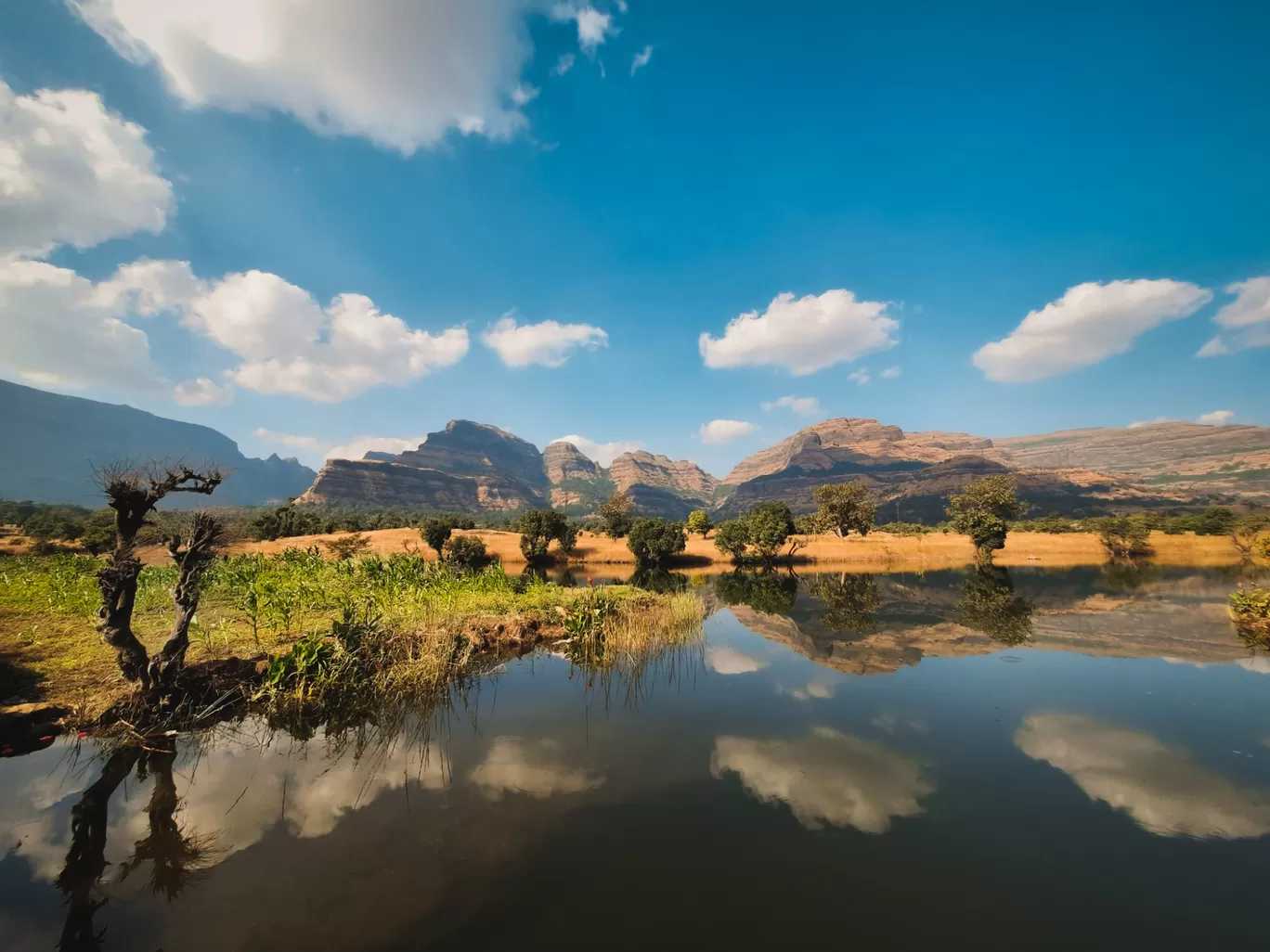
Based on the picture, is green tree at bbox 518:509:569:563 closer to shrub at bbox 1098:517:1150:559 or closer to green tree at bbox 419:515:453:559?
green tree at bbox 419:515:453:559

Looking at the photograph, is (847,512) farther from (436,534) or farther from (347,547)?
(347,547)

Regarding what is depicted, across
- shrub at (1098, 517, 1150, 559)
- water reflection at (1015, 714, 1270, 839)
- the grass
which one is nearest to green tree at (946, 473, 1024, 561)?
shrub at (1098, 517, 1150, 559)

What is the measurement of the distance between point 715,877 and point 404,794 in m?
5.14

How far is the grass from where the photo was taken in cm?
1162

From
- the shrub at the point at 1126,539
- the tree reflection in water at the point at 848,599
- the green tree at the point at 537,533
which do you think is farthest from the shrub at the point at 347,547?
the shrub at the point at 1126,539

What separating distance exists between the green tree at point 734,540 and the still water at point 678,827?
4442 centimetres

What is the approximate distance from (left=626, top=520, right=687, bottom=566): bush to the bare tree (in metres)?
48.1

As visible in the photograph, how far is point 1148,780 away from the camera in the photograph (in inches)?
337

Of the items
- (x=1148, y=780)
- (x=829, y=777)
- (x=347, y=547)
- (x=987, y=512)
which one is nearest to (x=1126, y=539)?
(x=987, y=512)

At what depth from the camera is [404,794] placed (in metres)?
7.83

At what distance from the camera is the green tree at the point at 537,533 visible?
58375mm

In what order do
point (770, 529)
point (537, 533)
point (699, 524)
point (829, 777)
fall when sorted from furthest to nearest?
1. point (699, 524)
2. point (537, 533)
3. point (770, 529)
4. point (829, 777)

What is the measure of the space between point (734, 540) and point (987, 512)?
1623 inches

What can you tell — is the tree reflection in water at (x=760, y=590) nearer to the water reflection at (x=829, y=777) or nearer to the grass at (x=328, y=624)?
the grass at (x=328, y=624)
